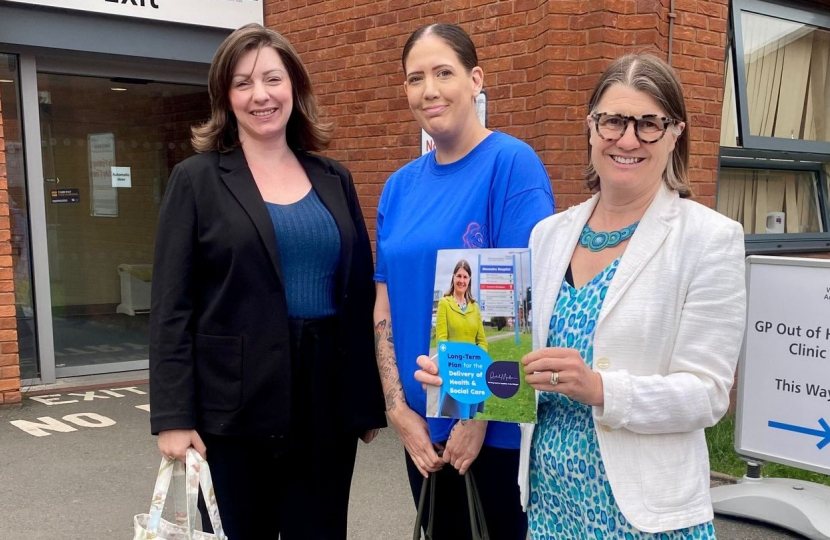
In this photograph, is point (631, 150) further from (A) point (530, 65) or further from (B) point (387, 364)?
(A) point (530, 65)

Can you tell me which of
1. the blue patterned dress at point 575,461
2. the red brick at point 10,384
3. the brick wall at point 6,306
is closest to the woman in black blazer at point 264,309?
the blue patterned dress at point 575,461

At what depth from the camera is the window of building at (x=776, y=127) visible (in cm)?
593

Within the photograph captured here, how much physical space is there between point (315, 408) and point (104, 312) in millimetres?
5801

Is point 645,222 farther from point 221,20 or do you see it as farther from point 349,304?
point 221,20

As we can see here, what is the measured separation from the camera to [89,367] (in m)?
7.06

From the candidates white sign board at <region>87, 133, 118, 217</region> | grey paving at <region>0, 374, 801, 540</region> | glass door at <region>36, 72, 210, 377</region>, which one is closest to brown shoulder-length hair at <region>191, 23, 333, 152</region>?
grey paving at <region>0, 374, 801, 540</region>

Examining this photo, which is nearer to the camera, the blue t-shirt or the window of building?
the blue t-shirt

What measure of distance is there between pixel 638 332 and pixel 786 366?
2.66 meters

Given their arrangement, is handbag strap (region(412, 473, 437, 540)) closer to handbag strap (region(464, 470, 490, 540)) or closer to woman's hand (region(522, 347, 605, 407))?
handbag strap (region(464, 470, 490, 540))

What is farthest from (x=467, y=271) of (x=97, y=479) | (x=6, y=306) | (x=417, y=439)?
(x=6, y=306)

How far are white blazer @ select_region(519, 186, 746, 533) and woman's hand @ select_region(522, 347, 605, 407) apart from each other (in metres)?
0.03

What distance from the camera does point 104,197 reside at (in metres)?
7.22

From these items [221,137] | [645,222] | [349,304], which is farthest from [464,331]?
[221,137]

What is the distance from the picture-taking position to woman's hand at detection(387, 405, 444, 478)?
2.09 m
